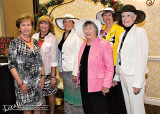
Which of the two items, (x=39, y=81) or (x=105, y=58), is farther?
(x=39, y=81)

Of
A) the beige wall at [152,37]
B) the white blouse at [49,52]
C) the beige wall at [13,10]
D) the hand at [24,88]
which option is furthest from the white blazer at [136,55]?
the beige wall at [13,10]

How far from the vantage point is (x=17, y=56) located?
6.23 feet

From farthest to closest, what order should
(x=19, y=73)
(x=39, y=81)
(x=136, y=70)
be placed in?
1. (x=39, y=81)
2. (x=19, y=73)
3. (x=136, y=70)

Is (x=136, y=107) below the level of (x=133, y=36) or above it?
below

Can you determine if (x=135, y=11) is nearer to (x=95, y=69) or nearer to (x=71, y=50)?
(x=95, y=69)

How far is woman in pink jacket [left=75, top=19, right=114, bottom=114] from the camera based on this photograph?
6.01 ft

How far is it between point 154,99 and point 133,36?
2168 mm

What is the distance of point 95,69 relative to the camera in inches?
73.2

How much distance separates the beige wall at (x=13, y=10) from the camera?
4.55 m

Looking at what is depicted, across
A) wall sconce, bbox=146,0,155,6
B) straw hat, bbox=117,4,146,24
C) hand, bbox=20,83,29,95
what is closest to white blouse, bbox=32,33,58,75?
hand, bbox=20,83,29,95

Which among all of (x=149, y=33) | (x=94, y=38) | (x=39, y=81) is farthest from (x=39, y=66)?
(x=149, y=33)

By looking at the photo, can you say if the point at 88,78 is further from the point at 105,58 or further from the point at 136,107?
the point at 136,107

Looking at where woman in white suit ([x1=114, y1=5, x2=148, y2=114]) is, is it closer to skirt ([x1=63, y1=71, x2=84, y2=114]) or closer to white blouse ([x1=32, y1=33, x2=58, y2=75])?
skirt ([x1=63, y1=71, x2=84, y2=114])

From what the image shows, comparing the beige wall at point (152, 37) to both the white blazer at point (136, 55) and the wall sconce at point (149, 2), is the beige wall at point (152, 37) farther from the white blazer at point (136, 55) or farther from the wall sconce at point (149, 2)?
the white blazer at point (136, 55)
